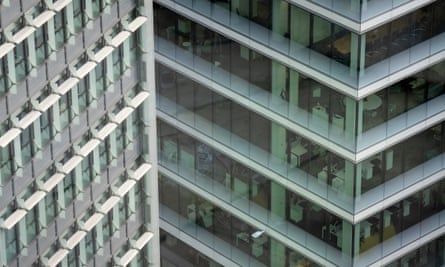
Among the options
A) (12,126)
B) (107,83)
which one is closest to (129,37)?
(107,83)

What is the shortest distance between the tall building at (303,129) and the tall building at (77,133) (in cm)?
695

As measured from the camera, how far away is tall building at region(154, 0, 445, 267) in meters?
74.9

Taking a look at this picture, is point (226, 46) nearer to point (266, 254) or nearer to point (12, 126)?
point (266, 254)

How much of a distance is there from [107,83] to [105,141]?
2650mm

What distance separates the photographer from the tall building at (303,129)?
74.9 m

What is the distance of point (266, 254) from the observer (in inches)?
3238

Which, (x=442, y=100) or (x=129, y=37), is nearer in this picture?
(x=129, y=37)

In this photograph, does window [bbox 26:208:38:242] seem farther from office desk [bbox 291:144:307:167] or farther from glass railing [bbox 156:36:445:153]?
office desk [bbox 291:144:307:167]

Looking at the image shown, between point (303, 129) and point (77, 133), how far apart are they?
39.2 ft

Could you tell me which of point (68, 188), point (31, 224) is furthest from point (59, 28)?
point (31, 224)

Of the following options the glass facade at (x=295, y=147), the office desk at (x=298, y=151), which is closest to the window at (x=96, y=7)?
the glass facade at (x=295, y=147)

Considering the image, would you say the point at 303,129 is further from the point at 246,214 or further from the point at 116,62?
the point at 116,62

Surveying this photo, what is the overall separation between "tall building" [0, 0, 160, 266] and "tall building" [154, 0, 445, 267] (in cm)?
695

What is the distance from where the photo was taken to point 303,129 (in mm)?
76938
